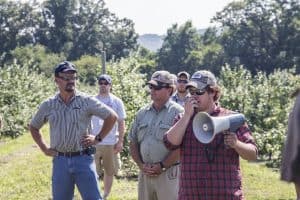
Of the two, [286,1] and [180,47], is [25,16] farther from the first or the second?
[286,1]

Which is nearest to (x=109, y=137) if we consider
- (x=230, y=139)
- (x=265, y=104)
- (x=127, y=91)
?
(x=127, y=91)

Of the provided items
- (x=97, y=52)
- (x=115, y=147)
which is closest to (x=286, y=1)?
(x=97, y=52)

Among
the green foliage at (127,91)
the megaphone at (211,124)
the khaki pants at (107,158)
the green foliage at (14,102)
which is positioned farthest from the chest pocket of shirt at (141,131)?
the green foliage at (14,102)

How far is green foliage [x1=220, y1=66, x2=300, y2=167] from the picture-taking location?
53.6 feet

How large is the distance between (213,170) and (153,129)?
1.33 metres

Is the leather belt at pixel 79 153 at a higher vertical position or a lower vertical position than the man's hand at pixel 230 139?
lower

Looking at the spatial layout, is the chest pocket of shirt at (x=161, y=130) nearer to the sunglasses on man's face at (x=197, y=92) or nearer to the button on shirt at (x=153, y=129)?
the button on shirt at (x=153, y=129)

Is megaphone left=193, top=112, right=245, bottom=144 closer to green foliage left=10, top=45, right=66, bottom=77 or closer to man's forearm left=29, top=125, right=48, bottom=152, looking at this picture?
man's forearm left=29, top=125, right=48, bottom=152

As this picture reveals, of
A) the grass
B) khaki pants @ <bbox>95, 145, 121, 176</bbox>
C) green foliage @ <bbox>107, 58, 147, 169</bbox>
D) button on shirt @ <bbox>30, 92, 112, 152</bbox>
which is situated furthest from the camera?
green foliage @ <bbox>107, 58, 147, 169</bbox>

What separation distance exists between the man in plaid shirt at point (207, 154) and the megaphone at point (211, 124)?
14cm

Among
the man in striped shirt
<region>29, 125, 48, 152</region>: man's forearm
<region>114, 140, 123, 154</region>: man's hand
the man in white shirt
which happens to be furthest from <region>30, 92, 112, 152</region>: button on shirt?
<region>114, 140, 123, 154</region>: man's hand

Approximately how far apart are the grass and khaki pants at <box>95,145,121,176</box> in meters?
0.62

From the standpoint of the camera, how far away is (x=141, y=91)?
543 inches

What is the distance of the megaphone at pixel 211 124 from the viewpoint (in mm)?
4126
